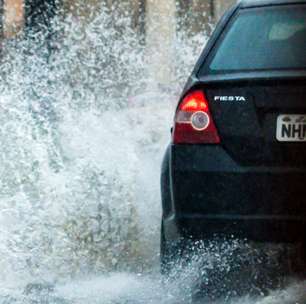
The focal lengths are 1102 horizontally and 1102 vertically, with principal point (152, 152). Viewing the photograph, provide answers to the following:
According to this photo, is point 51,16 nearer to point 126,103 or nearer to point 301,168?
point 126,103

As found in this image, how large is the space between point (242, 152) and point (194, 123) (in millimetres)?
323

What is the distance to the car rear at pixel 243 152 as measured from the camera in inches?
216

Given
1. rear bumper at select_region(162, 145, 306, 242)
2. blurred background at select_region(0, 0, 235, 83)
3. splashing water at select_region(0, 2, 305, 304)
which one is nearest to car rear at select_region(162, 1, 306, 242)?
rear bumper at select_region(162, 145, 306, 242)

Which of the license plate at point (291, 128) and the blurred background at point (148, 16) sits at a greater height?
the license plate at point (291, 128)

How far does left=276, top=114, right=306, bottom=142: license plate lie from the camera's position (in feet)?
18.1


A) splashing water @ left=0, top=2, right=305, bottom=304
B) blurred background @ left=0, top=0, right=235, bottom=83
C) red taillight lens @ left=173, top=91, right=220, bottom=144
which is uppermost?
red taillight lens @ left=173, top=91, right=220, bottom=144

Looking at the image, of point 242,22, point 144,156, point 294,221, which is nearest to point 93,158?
point 144,156

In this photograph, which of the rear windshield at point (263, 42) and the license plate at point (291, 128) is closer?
the license plate at point (291, 128)

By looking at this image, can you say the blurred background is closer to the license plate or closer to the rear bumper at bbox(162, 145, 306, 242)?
the rear bumper at bbox(162, 145, 306, 242)

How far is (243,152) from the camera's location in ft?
18.4

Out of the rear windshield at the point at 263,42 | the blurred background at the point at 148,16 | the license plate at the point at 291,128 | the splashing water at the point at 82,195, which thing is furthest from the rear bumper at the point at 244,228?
the blurred background at the point at 148,16

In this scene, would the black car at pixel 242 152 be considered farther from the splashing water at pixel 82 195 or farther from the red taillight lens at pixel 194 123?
the splashing water at pixel 82 195

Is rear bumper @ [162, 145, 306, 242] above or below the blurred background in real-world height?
above

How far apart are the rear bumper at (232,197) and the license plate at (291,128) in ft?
0.52
